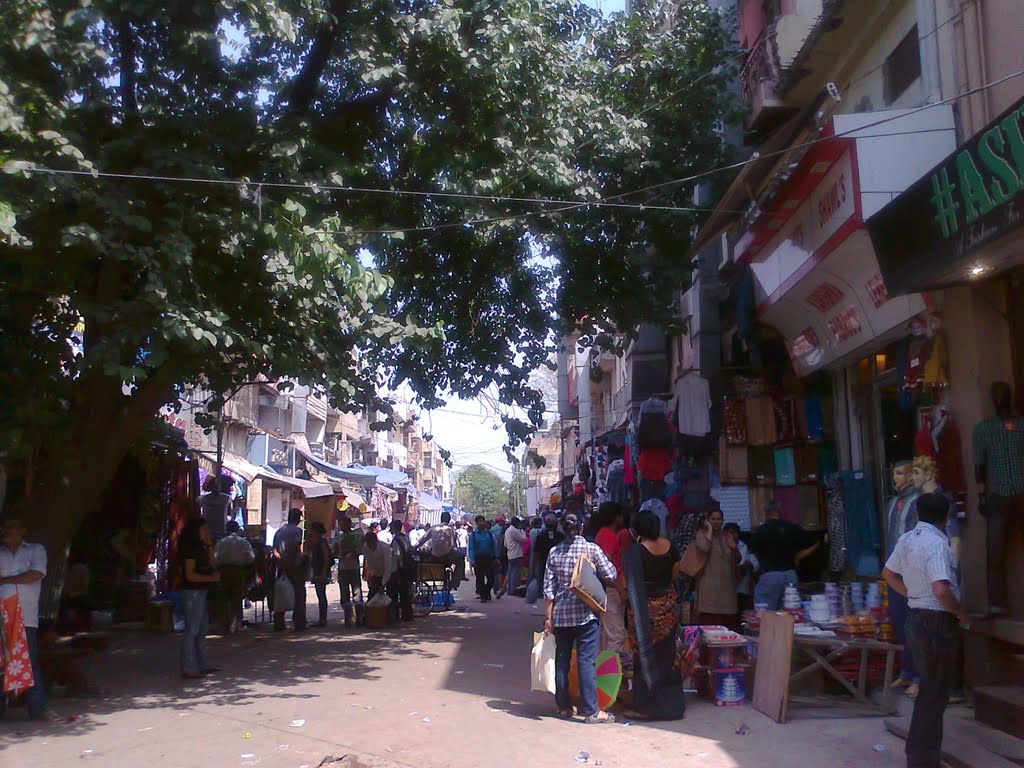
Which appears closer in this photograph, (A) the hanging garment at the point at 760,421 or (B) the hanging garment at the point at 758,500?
(A) the hanging garment at the point at 760,421

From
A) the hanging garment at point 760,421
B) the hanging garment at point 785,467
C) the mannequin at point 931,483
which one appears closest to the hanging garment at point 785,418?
the hanging garment at point 760,421

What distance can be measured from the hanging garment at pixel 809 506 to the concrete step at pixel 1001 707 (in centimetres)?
528

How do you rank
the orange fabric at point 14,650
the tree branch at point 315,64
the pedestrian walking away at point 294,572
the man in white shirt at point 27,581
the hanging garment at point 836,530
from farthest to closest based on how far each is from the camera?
the pedestrian walking away at point 294,572
the hanging garment at point 836,530
the tree branch at point 315,64
the man in white shirt at point 27,581
the orange fabric at point 14,650

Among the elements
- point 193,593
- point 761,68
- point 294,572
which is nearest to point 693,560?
point 193,593

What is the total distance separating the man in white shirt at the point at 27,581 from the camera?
777 centimetres

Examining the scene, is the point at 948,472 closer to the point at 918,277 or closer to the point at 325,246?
the point at 918,277

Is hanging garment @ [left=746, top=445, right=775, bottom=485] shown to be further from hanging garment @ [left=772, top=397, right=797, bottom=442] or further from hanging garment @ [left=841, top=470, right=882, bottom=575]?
hanging garment @ [left=841, top=470, right=882, bottom=575]

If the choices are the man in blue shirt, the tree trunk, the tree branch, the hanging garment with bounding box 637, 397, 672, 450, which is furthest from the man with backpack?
the tree branch

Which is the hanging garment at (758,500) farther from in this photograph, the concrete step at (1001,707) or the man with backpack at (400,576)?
the concrete step at (1001,707)

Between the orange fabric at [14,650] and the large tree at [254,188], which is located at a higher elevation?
the large tree at [254,188]

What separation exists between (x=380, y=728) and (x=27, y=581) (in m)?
3.20

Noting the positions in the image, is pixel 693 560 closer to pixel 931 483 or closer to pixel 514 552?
pixel 931 483

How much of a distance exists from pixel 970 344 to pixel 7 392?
8407 mm

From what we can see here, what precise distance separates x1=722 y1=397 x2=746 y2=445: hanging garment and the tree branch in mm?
6635
